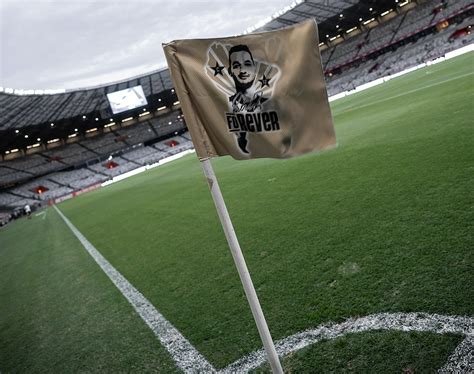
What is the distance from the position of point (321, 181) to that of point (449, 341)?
5.42 metres

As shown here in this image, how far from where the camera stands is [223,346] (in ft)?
10.7

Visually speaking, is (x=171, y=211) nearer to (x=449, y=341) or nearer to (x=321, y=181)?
(x=321, y=181)

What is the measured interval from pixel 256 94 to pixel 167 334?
2622 mm

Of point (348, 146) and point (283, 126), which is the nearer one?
point (283, 126)

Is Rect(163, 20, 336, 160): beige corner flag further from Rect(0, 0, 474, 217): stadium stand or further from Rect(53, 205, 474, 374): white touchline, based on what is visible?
Rect(0, 0, 474, 217): stadium stand

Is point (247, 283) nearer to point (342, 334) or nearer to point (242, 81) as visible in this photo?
point (342, 334)

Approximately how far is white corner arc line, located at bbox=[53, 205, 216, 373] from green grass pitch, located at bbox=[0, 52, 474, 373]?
0.25 ft

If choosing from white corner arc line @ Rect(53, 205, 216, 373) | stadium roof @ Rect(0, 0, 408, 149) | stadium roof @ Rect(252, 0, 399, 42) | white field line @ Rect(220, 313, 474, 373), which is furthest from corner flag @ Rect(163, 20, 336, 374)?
stadium roof @ Rect(252, 0, 399, 42)

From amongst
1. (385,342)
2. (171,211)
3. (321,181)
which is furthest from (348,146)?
(385,342)

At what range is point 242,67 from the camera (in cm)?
258

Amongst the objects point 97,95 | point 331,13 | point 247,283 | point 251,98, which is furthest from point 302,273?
point 331,13

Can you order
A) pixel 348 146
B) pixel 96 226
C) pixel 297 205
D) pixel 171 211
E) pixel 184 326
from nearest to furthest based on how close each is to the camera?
1. pixel 184 326
2. pixel 297 205
3. pixel 348 146
4. pixel 171 211
5. pixel 96 226

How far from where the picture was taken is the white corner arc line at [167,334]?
3156mm

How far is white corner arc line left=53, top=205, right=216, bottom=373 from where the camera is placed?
10.4ft
